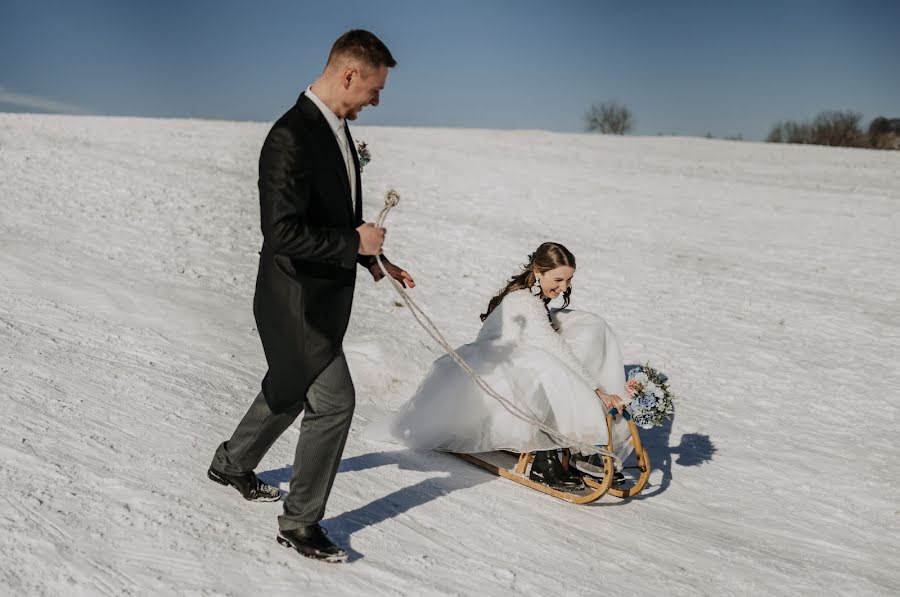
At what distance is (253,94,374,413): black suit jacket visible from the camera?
3.55 meters

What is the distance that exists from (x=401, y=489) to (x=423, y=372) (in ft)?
10.4

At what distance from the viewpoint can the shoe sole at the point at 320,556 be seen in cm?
391

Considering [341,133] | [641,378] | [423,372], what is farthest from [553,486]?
[341,133]

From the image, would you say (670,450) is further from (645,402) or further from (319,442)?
(319,442)

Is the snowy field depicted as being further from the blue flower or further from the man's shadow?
the blue flower

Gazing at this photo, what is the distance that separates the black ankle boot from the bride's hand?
20.4 inches

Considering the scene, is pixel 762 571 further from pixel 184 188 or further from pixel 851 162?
pixel 851 162

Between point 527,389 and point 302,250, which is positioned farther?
point 527,389

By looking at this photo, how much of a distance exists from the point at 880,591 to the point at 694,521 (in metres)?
1.31

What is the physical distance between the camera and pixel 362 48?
3.70m

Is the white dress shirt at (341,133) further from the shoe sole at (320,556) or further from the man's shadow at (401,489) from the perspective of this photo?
the man's shadow at (401,489)

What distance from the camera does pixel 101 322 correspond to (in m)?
7.66

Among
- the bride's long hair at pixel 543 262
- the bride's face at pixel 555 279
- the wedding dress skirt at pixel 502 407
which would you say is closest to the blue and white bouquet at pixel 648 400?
the wedding dress skirt at pixel 502 407

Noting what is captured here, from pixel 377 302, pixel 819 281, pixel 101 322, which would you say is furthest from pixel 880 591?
pixel 819 281
